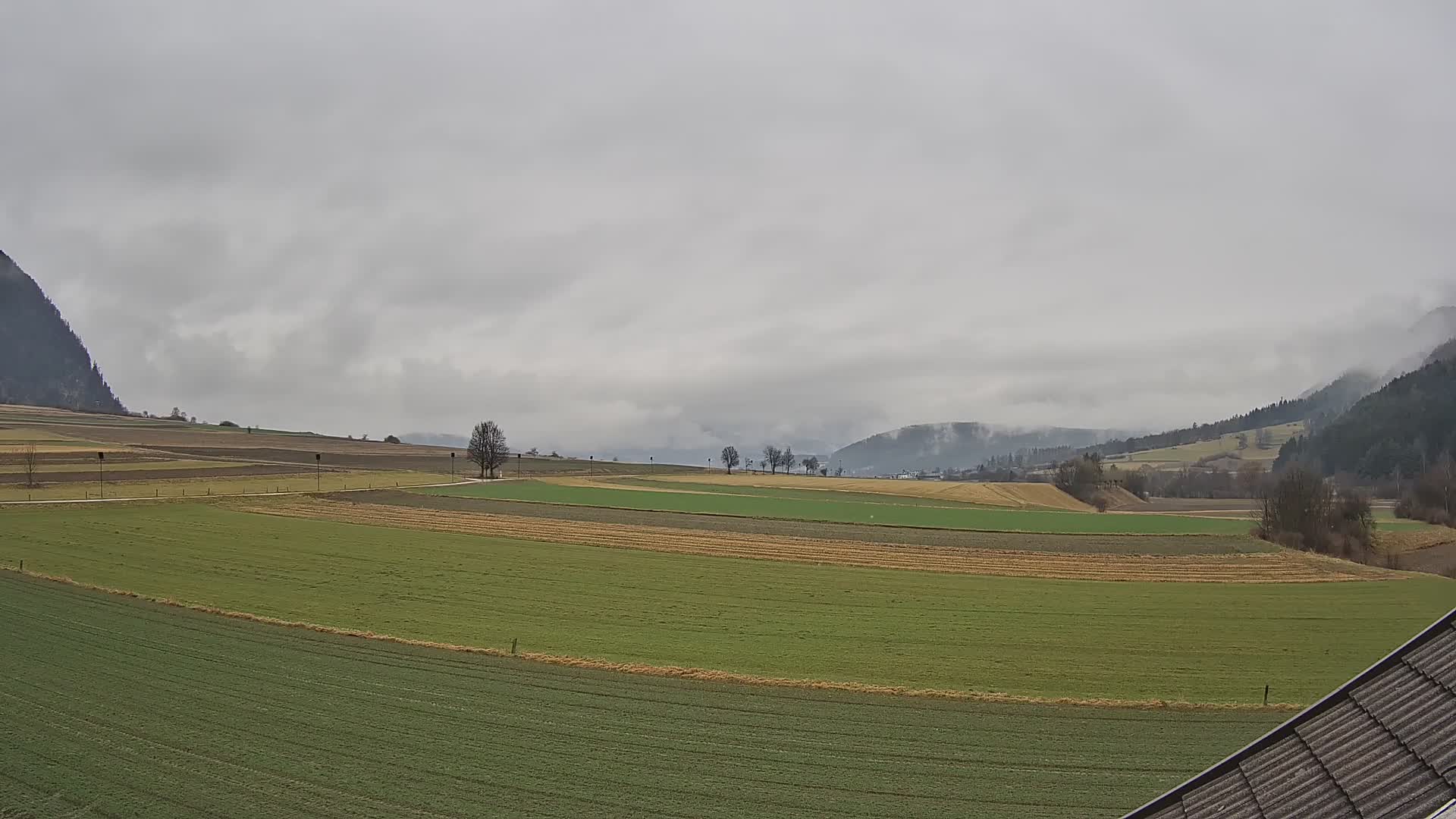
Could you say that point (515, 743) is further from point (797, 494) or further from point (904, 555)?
point (797, 494)

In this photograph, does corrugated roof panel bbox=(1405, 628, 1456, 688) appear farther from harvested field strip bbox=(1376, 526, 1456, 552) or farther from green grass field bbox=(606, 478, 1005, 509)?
green grass field bbox=(606, 478, 1005, 509)

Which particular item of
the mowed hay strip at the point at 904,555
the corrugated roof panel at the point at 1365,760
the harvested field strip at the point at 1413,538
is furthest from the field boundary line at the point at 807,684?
the harvested field strip at the point at 1413,538

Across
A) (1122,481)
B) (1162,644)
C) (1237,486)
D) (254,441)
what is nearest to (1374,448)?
(1237,486)

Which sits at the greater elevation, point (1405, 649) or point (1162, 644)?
point (1405, 649)

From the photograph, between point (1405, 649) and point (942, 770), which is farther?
point (942, 770)

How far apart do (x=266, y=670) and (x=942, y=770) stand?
18282 millimetres

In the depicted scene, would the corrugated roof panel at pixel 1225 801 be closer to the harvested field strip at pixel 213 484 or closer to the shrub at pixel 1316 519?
the shrub at pixel 1316 519

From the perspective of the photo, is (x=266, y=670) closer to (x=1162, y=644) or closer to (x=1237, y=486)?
(x=1162, y=644)

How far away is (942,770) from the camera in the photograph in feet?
55.2

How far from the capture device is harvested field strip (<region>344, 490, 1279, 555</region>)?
6050cm

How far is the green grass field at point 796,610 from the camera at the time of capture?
82.5 ft

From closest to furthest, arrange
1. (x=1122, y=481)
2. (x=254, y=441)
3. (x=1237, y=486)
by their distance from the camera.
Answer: (x=1122, y=481) → (x=1237, y=486) → (x=254, y=441)

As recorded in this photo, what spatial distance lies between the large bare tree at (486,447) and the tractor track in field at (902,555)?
6526cm

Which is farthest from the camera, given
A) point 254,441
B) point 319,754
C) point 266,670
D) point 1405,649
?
point 254,441
